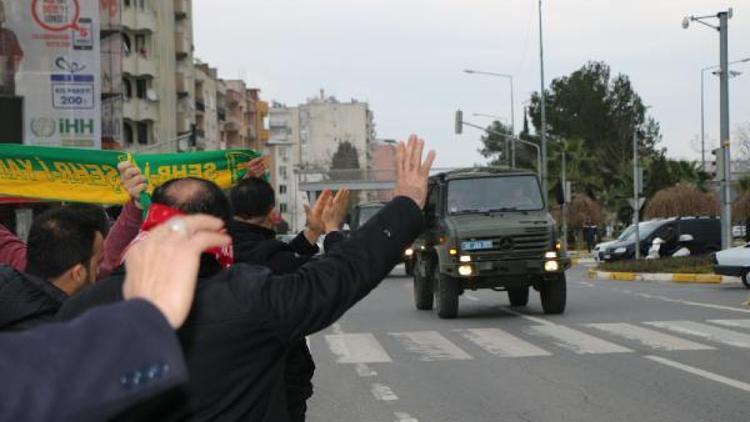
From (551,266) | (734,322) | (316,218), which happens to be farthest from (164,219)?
(551,266)

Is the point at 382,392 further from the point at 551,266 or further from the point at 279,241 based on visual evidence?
the point at 551,266

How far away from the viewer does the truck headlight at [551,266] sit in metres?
15.3

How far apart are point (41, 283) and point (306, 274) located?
93 centimetres

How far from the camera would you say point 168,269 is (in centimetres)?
140

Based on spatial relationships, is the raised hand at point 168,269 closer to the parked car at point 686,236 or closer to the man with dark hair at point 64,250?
the man with dark hair at point 64,250

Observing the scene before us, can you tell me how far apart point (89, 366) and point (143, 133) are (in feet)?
208

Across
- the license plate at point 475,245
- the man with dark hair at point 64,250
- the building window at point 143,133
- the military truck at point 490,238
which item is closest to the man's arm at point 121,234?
the man with dark hair at point 64,250

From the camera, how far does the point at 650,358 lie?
1030 centimetres

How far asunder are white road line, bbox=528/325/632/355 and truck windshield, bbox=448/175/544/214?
2863mm

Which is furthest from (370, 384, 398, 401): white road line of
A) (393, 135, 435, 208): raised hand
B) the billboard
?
the billboard

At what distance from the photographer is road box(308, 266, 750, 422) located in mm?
7711

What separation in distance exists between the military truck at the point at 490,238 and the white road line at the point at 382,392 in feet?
20.9

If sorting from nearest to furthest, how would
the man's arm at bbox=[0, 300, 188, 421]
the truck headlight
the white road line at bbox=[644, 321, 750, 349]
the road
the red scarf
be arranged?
the man's arm at bbox=[0, 300, 188, 421], the red scarf, the road, the white road line at bbox=[644, 321, 750, 349], the truck headlight

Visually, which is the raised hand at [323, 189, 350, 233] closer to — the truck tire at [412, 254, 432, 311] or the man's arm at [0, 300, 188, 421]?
the man's arm at [0, 300, 188, 421]
